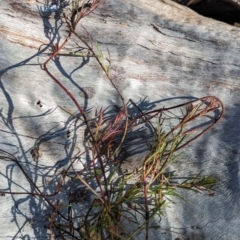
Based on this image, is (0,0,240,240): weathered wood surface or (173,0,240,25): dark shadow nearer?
(0,0,240,240): weathered wood surface

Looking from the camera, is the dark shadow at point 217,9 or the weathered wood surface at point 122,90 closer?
the weathered wood surface at point 122,90

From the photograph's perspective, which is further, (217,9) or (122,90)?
(217,9)

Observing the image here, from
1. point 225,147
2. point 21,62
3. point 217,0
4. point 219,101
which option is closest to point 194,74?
point 219,101

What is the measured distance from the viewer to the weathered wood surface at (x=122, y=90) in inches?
104

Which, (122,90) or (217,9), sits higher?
(217,9)

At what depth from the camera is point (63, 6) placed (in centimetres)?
266

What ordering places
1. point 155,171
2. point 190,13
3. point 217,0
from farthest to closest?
1. point 217,0
2. point 190,13
3. point 155,171

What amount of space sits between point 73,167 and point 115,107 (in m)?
0.36

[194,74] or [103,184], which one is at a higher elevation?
[194,74]

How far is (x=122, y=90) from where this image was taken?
268 centimetres

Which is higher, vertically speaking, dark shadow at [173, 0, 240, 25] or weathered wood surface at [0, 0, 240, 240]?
dark shadow at [173, 0, 240, 25]

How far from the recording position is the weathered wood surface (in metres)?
2.64

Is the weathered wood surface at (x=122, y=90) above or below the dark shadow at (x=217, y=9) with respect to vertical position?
Result: below

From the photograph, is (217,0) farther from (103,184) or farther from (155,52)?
(103,184)
